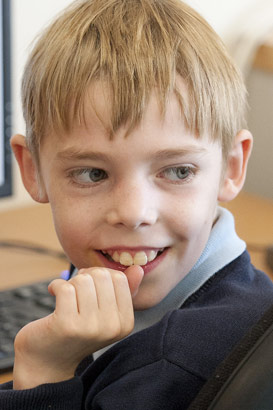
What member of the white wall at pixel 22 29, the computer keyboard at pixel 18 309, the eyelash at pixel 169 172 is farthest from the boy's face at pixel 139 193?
the white wall at pixel 22 29

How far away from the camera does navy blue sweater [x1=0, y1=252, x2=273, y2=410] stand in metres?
0.75

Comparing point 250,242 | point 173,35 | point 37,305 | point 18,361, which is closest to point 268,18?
point 250,242

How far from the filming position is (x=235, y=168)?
37.5 inches

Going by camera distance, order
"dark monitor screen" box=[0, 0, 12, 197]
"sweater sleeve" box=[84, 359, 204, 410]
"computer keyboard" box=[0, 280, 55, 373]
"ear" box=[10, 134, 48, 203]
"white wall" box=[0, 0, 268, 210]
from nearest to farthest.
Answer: "sweater sleeve" box=[84, 359, 204, 410], "ear" box=[10, 134, 48, 203], "computer keyboard" box=[0, 280, 55, 373], "dark monitor screen" box=[0, 0, 12, 197], "white wall" box=[0, 0, 268, 210]

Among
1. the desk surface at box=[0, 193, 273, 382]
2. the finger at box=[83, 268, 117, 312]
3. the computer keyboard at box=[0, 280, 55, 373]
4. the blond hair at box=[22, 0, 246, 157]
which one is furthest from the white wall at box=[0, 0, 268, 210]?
the finger at box=[83, 268, 117, 312]

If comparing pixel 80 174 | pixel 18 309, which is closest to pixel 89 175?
pixel 80 174

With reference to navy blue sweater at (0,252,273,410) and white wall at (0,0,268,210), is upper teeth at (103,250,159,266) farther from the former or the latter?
white wall at (0,0,268,210)

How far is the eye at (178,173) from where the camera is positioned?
32.9 inches

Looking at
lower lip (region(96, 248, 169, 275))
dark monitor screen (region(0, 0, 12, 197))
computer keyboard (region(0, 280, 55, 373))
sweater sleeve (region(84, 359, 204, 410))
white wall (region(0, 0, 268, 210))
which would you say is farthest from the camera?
white wall (region(0, 0, 268, 210))

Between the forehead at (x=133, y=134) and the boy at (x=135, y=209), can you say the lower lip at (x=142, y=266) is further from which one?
the forehead at (x=133, y=134)

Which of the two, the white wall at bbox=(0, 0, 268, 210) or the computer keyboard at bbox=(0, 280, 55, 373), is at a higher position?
the white wall at bbox=(0, 0, 268, 210)

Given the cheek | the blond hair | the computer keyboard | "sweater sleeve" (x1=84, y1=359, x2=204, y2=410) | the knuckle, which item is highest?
the blond hair

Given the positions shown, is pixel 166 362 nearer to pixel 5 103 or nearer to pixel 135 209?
pixel 135 209

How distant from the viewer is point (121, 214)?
81 cm
